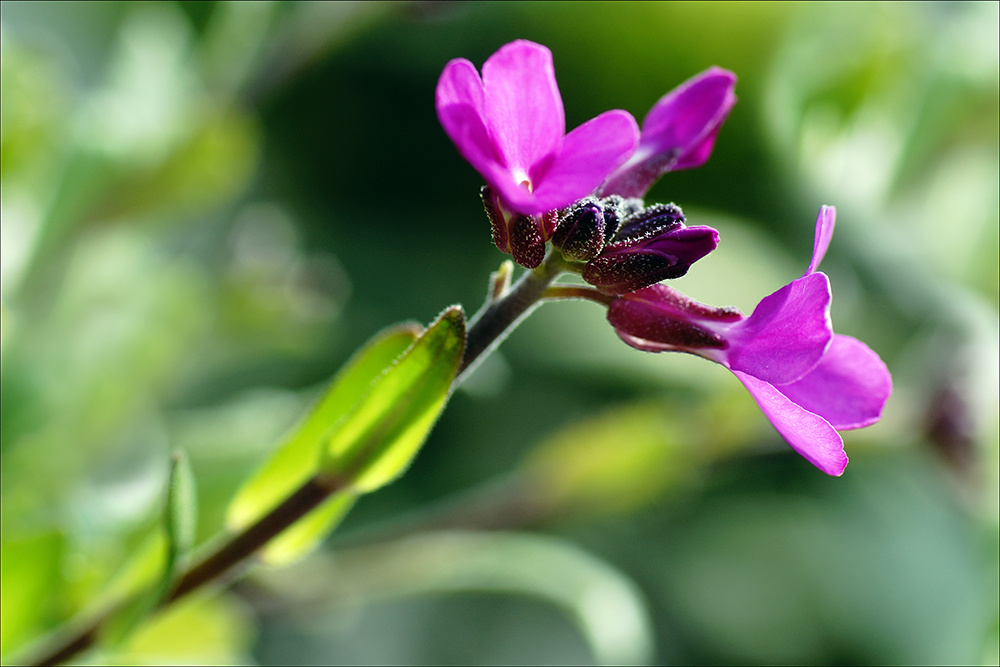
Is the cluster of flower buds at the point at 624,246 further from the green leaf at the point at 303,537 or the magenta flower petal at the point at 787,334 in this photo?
the green leaf at the point at 303,537

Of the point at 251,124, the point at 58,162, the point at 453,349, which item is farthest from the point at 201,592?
the point at 251,124

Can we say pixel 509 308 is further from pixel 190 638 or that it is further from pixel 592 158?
pixel 190 638

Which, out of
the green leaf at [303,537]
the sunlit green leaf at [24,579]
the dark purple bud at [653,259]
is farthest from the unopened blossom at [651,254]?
the sunlit green leaf at [24,579]

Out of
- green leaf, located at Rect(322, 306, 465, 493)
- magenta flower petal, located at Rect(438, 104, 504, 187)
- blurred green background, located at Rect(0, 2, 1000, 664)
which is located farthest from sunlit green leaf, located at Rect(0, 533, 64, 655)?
magenta flower petal, located at Rect(438, 104, 504, 187)

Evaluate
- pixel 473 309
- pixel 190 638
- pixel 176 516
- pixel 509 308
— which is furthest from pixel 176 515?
pixel 473 309

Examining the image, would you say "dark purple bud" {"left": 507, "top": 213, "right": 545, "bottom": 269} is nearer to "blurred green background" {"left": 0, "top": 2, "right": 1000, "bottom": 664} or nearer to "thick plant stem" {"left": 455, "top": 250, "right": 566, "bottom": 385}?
"thick plant stem" {"left": 455, "top": 250, "right": 566, "bottom": 385}
